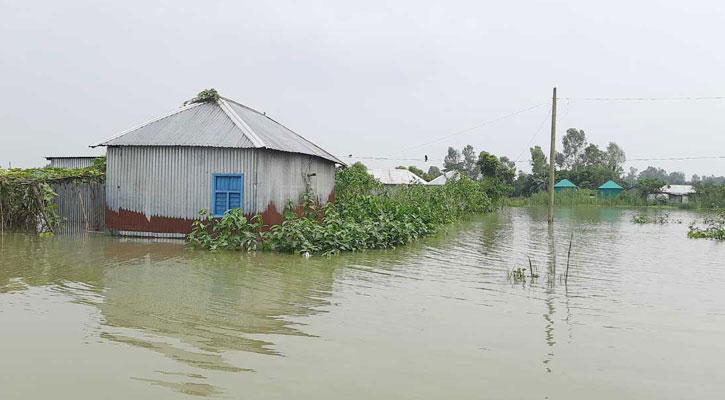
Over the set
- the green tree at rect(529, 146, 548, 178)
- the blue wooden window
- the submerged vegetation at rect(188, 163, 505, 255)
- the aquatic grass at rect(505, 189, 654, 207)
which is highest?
the green tree at rect(529, 146, 548, 178)

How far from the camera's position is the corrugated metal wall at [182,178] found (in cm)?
1513

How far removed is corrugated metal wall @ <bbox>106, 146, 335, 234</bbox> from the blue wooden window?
14 centimetres

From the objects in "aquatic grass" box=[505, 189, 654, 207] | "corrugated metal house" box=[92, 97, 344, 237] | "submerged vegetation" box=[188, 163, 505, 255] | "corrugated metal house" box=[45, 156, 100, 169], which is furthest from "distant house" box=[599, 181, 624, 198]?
"corrugated metal house" box=[92, 97, 344, 237]

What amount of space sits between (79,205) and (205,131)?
5071mm

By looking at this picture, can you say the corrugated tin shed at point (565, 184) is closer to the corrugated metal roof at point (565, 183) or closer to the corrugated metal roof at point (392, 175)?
the corrugated metal roof at point (565, 183)

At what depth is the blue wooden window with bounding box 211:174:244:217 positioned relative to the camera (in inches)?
597

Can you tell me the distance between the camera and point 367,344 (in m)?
6.21

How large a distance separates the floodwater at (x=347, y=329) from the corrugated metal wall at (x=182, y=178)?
290 centimetres

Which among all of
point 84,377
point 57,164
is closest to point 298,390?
point 84,377

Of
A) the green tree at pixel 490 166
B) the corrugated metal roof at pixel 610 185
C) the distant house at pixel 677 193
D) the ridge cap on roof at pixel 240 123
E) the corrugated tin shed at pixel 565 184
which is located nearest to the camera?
the ridge cap on roof at pixel 240 123

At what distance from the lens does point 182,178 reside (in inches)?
608

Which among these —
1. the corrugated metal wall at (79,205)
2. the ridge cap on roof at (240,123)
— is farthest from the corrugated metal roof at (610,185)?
the corrugated metal wall at (79,205)

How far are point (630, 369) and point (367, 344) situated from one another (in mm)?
2705

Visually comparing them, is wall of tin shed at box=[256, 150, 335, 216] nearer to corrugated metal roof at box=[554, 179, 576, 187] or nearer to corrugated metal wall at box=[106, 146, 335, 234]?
corrugated metal wall at box=[106, 146, 335, 234]
